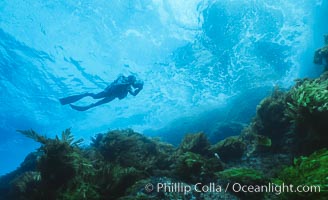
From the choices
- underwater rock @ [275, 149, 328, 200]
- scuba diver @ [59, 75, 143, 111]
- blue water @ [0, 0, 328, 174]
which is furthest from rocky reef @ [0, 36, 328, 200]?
blue water @ [0, 0, 328, 174]

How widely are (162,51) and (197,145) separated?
15751 mm

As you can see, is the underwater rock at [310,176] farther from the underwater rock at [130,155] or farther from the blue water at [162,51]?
the blue water at [162,51]

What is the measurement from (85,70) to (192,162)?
19.8 m

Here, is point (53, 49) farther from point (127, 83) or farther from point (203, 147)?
point (203, 147)

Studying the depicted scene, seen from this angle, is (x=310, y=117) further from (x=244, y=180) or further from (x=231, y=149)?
(x=231, y=149)

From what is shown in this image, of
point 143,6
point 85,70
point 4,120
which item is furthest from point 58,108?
point 143,6

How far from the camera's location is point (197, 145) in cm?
677

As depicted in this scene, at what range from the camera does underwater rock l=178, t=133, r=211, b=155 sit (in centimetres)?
669

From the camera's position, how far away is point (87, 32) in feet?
60.7

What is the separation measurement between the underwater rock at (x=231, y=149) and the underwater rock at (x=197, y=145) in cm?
36

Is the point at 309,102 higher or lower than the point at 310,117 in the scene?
higher

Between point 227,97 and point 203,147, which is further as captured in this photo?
point 227,97

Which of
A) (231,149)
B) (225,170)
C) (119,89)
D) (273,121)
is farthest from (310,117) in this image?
(119,89)

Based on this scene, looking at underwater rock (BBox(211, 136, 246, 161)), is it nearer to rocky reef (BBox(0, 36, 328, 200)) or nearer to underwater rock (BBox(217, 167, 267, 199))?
rocky reef (BBox(0, 36, 328, 200))
